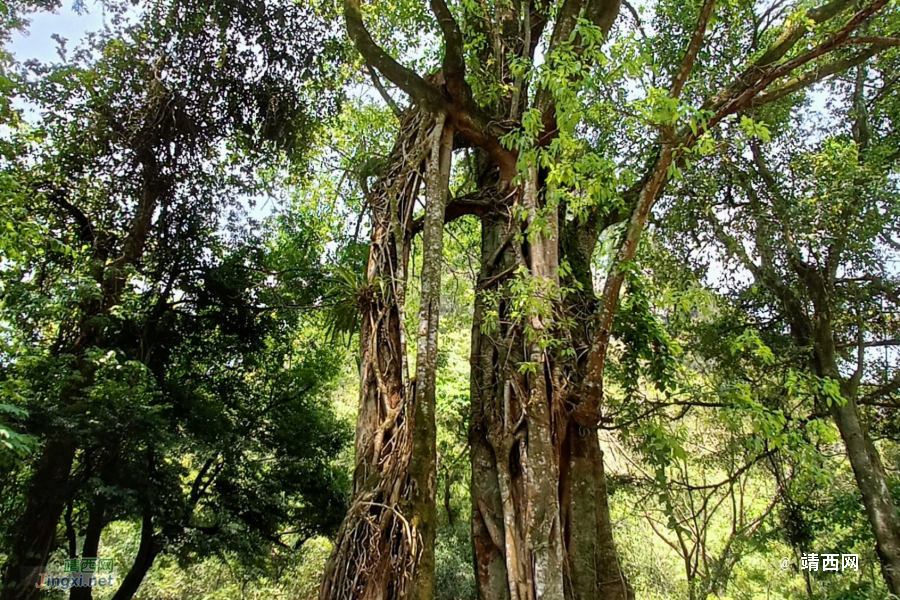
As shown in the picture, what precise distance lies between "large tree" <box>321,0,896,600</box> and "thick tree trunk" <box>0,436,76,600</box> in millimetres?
3516

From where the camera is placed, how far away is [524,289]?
2.57 metres

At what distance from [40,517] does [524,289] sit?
17.0 ft

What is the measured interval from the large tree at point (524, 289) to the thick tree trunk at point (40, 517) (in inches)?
138

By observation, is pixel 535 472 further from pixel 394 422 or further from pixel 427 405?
pixel 394 422

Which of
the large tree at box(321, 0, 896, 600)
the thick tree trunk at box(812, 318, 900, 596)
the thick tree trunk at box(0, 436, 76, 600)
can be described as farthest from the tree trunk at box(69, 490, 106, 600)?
the thick tree trunk at box(812, 318, 900, 596)

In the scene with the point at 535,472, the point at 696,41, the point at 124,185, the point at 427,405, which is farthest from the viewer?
the point at 124,185

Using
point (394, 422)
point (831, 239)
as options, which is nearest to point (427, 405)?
point (394, 422)

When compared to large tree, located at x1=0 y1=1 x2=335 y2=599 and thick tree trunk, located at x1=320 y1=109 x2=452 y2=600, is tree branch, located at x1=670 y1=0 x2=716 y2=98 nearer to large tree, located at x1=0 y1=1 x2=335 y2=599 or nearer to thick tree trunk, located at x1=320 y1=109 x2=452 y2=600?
thick tree trunk, located at x1=320 y1=109 x2=452 y2=600

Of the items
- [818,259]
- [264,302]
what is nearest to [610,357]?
[818,259]

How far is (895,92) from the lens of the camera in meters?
5.07

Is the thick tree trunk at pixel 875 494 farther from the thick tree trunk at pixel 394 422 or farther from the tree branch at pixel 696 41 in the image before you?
the thick tree trunk at pixel 394 422

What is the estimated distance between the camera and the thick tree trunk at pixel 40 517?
14.5 ft

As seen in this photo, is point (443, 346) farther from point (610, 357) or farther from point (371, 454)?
point (371, 454)

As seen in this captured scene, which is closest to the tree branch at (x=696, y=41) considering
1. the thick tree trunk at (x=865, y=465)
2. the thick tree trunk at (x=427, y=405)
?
the thick tree trunk at (x=427, y=405)
